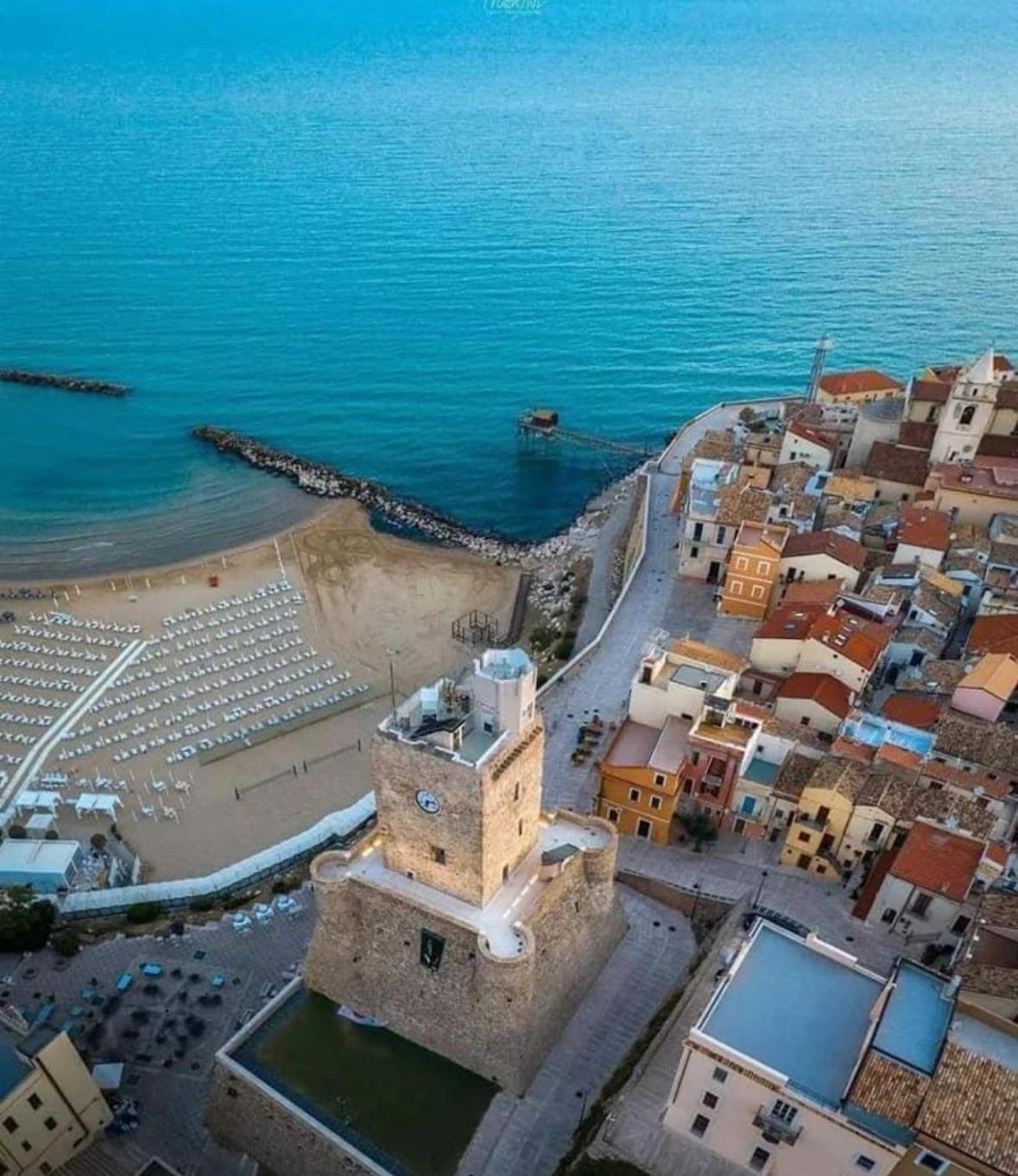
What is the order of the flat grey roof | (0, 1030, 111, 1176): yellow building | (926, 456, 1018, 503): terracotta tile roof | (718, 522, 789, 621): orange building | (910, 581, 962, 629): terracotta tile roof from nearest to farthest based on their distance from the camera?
(0, 1030, 111, 1176): yellow building
the flat grey roof
(910, 581, 962, 629): terracotta tile roof
(718, 522, 789, 621): orange building
(926, 456, 1018, 503): terracotta tile roof

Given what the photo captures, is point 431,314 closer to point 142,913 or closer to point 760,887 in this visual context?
point 142,913

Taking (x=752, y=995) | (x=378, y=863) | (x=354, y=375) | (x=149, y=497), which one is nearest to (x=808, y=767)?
(x=752, y=995)

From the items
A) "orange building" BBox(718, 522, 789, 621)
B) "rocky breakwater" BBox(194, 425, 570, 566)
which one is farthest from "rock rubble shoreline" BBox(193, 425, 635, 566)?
"orange building" BBox(718, 522, 789, 621)

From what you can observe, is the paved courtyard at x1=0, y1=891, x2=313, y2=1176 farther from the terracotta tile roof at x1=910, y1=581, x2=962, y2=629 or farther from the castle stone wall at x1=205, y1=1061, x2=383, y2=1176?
the terracotta tile roof at x1=910, y1=581, x2=962, y2=629

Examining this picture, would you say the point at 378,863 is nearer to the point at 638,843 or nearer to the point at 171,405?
the point at 638,843

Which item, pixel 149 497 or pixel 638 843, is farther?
pixel 149 497

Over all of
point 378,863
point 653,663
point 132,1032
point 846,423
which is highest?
point 846,423

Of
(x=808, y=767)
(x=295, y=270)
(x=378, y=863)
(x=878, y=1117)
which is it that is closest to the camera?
(x=878, y=1117)
